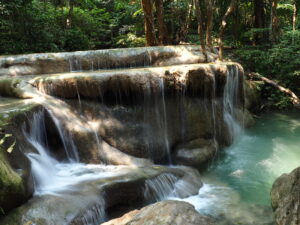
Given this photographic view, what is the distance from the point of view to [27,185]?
13.7 ft

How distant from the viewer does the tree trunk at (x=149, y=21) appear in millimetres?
10820

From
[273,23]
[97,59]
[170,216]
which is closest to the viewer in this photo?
[170,216]

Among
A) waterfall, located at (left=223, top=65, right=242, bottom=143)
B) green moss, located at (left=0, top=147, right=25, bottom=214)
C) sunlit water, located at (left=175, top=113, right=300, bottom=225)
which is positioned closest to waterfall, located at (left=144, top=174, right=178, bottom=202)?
sunlit water, located at (left=175, top=113, right=300, bottom=225)

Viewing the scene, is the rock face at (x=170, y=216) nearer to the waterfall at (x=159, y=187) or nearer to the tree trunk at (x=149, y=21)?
the waterfall at (x=159, y=187)

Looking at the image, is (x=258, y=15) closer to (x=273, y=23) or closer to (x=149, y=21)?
(x=273, y=23)

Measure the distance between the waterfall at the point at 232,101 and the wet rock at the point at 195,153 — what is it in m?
1.30

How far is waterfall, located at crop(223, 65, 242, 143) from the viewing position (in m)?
8.09

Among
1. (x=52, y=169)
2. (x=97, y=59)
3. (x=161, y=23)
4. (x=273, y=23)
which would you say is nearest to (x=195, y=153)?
(x=52, y=169)

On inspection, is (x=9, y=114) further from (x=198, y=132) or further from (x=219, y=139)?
(x=219, y=139)

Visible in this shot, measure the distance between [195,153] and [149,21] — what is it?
626 cm

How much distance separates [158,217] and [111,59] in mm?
6892

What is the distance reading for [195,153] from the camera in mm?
6801

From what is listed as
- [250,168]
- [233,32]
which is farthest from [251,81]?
[250,168]

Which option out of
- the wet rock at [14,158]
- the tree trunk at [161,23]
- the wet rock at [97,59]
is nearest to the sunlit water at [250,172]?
the wet rock at [14,158]
